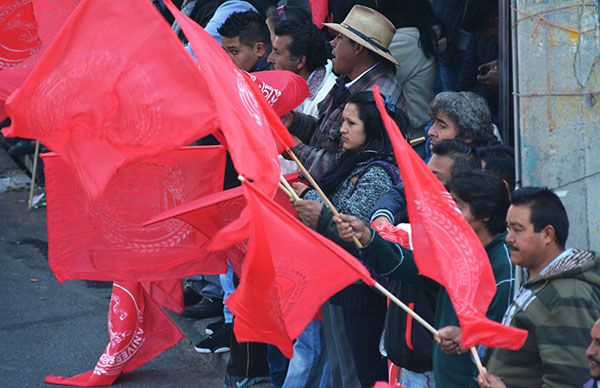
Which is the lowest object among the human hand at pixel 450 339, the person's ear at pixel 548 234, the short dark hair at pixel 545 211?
the human hand at pixel 450 339

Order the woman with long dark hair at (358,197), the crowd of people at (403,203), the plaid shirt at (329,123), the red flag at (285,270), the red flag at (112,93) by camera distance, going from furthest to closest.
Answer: the plaid shirt at (329,123)
the woman with long dark hair at (358,197)
the red flag at (112,93)
the crowd of people at (403,203)
the red flag at (285,270)

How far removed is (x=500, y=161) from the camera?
17.1 feet

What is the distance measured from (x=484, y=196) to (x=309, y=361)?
1.98 m

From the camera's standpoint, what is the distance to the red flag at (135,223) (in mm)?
5289

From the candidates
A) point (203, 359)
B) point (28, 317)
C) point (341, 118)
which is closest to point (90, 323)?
point (28, 317)

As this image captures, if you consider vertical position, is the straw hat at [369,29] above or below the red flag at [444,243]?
above

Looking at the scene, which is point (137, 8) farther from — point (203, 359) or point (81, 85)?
point (203, 359)

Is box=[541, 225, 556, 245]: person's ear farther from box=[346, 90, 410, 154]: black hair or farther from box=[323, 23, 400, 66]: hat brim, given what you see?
box=[323, 23, 400, 66]: hat brim

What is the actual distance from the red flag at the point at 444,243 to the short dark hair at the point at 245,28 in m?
3.20

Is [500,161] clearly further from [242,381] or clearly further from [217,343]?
[217,343]

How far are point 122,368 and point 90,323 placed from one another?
1.19m

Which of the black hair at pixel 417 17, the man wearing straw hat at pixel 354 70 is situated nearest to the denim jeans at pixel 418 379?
the man wearing straw hat at pixel 354 70

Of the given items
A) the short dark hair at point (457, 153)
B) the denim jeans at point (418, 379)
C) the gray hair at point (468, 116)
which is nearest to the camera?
the denim jeans at point (418, 379)

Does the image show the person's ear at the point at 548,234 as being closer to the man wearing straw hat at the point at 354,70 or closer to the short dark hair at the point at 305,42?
the man wearing straw hat at the point at 354,70
